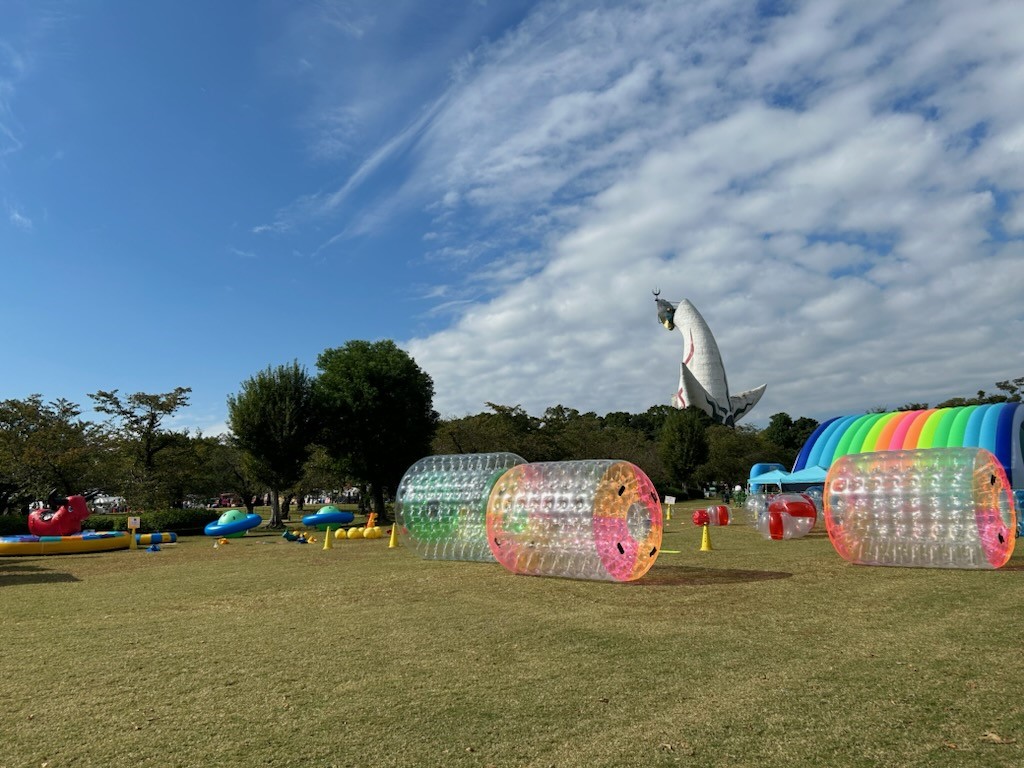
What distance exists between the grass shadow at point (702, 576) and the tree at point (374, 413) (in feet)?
78.3

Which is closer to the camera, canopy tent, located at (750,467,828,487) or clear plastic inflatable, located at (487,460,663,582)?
clear plastic inflatable, located at (487,460,663,582)

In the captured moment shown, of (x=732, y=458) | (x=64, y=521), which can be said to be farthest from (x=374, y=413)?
(x=732, y=458)

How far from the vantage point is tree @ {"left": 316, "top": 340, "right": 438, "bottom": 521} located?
35.8 metres

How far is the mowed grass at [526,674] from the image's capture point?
15.3 ft

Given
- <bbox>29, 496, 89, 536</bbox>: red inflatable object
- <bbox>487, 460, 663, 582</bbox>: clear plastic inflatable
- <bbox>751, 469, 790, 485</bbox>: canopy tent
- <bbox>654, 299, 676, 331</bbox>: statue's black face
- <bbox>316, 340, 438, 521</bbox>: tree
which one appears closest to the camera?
<bbox>487, 460, 663, 582</bbox>: clear plastic inflatable

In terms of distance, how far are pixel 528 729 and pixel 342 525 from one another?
2824 centimetres

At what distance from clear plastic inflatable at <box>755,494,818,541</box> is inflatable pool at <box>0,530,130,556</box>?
20774 mm

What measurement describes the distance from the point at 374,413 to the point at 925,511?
27116 millimetres

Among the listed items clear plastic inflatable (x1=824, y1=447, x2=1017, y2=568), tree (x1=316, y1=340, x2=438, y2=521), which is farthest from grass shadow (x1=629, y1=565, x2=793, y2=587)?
tree (x1=316, y1=340, x2=438, y2=521)

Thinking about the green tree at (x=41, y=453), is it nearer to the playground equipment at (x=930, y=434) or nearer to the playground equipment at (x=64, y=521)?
the playground equipment at (x=64, y=521)

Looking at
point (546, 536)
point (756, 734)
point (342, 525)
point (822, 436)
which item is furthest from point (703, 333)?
point (756, 734)

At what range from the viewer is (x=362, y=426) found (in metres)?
36.2

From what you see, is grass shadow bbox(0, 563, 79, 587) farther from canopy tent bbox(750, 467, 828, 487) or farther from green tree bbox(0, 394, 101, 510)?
canopy tent bbox(750, 467, 828, 487)

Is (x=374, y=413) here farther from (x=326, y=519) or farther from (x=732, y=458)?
(x=732, y=458)
